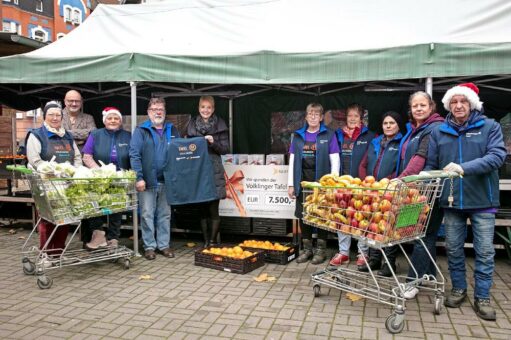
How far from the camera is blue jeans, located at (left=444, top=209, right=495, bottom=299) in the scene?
4078mm

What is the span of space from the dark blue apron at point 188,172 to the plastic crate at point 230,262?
80 cm

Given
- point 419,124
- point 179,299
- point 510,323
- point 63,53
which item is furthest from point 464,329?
point 63,53

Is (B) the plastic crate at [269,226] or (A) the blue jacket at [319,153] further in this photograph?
(B) the plastic crate at [269,226]

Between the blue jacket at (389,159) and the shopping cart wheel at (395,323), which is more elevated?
the blue jacket at (389,159)

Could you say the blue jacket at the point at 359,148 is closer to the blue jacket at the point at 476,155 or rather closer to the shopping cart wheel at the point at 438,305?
the blue jacket at the point at 476,155

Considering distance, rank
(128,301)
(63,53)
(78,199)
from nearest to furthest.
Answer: (128,301) → (78,199) → (63,53)

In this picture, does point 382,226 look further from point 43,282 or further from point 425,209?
point 43,282

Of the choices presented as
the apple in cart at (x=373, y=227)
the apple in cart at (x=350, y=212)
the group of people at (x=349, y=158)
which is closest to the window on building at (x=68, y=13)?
the group of people at (x=349, y=158)

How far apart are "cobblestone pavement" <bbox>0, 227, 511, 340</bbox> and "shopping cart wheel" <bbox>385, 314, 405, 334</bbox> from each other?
51 millimetres

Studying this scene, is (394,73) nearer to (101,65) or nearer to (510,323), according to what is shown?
(510,323)

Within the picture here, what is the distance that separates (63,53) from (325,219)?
16.4 ft

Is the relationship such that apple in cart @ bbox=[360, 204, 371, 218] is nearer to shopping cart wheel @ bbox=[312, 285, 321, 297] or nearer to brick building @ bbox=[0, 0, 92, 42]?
shopping cart wheel @ bbox=[312, 285, 321, 297]

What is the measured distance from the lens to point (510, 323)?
4012 mm

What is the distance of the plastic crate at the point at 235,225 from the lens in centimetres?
700
